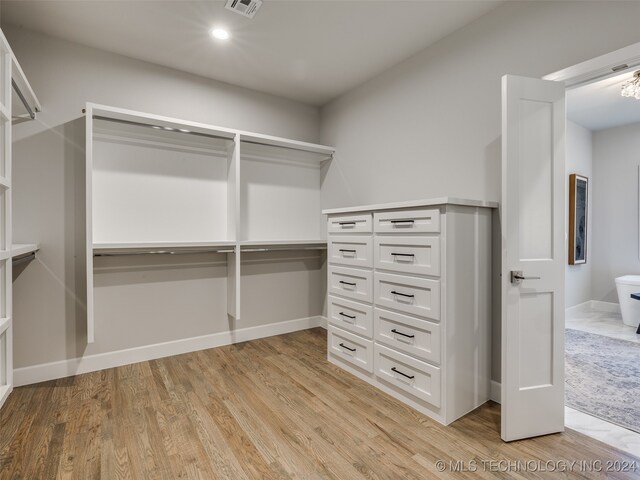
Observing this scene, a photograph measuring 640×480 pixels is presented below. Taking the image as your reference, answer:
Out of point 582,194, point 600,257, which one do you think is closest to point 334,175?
point 582,194

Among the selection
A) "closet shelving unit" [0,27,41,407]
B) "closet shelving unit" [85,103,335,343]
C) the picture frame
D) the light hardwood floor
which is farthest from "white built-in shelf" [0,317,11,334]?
the picture frame

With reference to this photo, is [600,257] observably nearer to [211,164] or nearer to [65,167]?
[211,164]

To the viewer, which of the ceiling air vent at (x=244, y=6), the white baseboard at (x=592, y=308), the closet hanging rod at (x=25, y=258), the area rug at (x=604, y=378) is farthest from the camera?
the white baseboard at (x=592, y=308)

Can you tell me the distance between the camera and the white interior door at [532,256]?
6.11 ft

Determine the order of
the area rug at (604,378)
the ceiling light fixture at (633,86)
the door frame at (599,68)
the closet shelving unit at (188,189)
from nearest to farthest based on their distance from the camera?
the door frame at (599,68), the area rug at (604,378), the closet shelving unit at (188,189), the ceiling light fixture at (633,86)

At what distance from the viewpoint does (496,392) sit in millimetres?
2281

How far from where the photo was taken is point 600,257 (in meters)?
4.82

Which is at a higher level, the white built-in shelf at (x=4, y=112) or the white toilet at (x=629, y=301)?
the white built-in shelf at (x=4, y=112)

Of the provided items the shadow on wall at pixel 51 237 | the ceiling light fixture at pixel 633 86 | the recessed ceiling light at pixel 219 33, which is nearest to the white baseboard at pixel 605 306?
the ceiling light fixture at pixel 633 86

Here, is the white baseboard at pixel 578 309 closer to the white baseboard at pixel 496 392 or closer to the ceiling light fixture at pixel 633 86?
the ceiling light fixture at pixel 633 86

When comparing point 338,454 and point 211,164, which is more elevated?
point 211,164

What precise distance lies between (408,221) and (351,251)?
0.65 m

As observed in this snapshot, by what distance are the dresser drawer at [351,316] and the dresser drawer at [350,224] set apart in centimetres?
58

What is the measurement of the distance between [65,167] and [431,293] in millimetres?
2925
